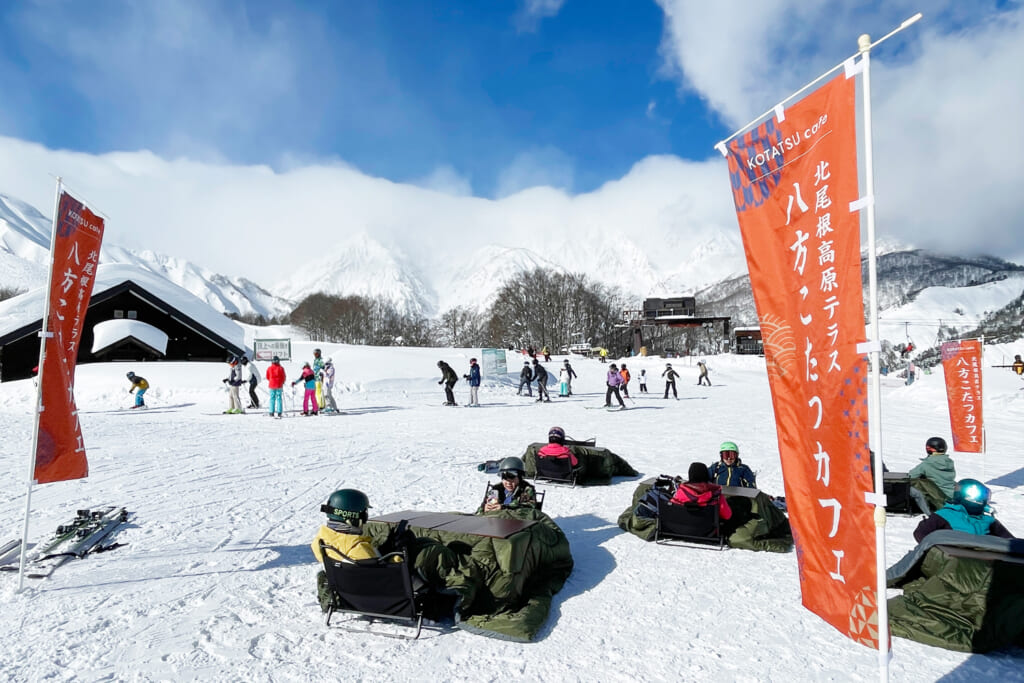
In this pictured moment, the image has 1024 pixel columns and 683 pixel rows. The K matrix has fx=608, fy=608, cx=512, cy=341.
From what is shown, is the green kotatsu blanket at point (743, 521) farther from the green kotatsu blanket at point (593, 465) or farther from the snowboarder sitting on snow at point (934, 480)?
the green kotatsu blanket at point (593, 465)

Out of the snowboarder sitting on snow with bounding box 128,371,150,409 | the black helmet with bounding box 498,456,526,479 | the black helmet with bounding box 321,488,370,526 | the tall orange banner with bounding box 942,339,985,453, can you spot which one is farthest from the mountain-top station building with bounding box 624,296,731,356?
the black helmet with bounding box 321,488,370,526

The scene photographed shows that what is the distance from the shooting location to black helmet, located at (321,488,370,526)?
4.71 metres

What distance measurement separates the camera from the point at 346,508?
15.5 feet

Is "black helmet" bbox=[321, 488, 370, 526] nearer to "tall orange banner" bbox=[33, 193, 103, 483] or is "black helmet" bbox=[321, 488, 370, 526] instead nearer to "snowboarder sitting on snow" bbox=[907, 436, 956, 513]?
"tall orange banner" bbox=[33, 193, 103, 483]

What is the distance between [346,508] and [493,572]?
131 cm

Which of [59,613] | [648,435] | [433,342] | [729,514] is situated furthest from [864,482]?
[433,342]

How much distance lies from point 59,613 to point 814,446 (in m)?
5.68

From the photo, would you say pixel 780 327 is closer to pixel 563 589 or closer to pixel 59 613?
pixel 563 589

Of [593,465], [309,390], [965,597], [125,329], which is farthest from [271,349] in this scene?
[965,597]

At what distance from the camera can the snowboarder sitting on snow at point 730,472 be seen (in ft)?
26.2

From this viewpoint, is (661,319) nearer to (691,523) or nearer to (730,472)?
(730,472)

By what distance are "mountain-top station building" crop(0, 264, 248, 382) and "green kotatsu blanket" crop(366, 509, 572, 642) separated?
31.1 metres

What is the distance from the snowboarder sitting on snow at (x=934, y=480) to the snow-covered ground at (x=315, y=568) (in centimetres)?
31

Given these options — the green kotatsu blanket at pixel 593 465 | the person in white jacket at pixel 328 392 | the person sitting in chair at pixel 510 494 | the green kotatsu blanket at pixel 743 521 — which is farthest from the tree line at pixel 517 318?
the person sitting in chair at pixel 510 494
